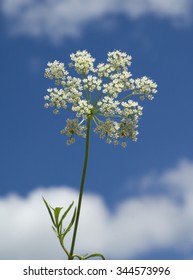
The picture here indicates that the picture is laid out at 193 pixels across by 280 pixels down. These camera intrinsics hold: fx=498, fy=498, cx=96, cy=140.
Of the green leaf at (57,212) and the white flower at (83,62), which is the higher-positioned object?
the white flower at (83,62)

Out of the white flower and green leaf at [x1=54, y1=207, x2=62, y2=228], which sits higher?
the white flower

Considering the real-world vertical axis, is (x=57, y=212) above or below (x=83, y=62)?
below
